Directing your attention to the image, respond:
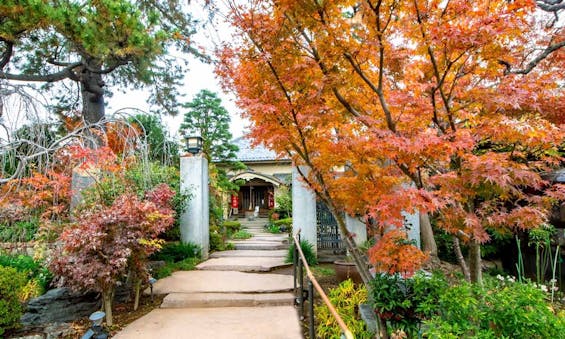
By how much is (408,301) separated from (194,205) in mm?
5500

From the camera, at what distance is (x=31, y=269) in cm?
518

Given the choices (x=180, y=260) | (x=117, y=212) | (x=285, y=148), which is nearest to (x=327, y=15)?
(x=285, y=148)

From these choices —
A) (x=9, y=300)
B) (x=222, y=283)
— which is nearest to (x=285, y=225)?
(x=222, y=283)

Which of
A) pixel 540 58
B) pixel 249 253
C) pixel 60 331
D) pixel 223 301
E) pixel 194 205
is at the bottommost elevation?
pixel 60 331

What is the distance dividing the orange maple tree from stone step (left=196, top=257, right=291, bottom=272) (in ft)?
10.2

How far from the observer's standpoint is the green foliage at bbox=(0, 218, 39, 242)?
20.6ft

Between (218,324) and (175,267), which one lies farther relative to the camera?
(175,267)

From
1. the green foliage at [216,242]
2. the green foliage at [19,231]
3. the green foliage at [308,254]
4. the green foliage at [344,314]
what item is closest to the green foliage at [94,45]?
the green foliage at [19,231]

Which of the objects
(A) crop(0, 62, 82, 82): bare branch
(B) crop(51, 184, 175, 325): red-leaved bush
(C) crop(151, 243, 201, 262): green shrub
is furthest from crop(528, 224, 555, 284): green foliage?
(A) crop(0, 62, 82, 82): bare branch

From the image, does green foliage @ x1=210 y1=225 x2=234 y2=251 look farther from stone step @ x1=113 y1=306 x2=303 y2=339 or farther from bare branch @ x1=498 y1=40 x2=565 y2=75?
bare branch @ x1=498 y1=40 x2=565 y2=75

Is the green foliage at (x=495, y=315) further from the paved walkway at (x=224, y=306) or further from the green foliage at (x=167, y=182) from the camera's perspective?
the green foliage at (x=167, y=182)

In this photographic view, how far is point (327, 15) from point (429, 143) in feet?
5.24

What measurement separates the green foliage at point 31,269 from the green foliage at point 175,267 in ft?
5.40

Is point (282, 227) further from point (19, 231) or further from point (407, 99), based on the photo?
point (407, 99)
